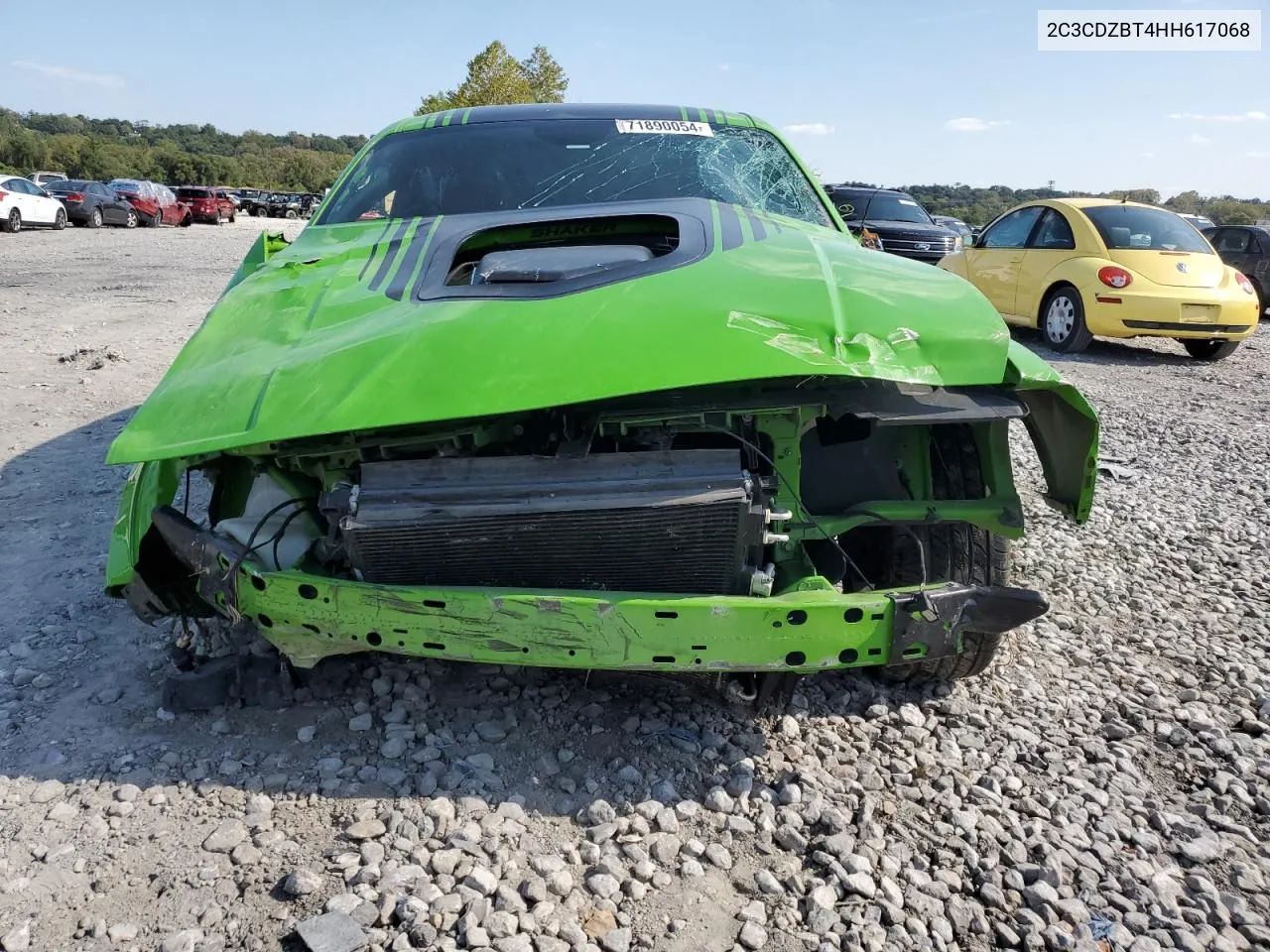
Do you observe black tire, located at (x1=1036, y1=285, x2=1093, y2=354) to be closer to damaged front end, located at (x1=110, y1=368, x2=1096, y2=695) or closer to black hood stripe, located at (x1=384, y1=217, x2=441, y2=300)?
damaged front end, located at (x1=110, y1=368, x2=1096, y2=695)

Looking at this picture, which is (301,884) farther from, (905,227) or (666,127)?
(905,227)

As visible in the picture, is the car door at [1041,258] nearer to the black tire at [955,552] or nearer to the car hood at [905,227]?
the car hood at [905,227]

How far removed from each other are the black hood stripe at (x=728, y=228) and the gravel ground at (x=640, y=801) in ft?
4.45

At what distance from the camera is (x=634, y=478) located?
222cm

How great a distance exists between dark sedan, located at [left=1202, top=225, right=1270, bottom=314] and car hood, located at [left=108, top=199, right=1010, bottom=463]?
1253 centimetres

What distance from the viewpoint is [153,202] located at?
88.9 ft

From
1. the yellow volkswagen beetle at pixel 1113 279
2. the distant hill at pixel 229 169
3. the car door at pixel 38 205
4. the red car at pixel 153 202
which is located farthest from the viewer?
the distant hill at pixel 229 169

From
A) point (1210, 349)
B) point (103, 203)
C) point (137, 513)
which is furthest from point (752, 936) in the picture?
point (103, 203)

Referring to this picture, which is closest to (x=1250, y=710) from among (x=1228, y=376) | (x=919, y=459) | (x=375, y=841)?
(x=919, y=459)

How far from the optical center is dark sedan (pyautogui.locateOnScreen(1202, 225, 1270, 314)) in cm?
1242

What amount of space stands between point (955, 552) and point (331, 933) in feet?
6.31

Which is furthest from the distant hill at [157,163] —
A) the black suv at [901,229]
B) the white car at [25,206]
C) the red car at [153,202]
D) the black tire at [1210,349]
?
the black tire at [1210,349]

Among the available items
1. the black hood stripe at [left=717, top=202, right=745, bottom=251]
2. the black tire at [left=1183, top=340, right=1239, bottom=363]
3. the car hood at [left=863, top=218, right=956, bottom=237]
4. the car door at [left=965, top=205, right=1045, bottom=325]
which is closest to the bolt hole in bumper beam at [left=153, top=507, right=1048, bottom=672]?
the black hood stripe at [left=717, top=202, right=745, bottom=251]

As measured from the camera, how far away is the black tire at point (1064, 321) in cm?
879
